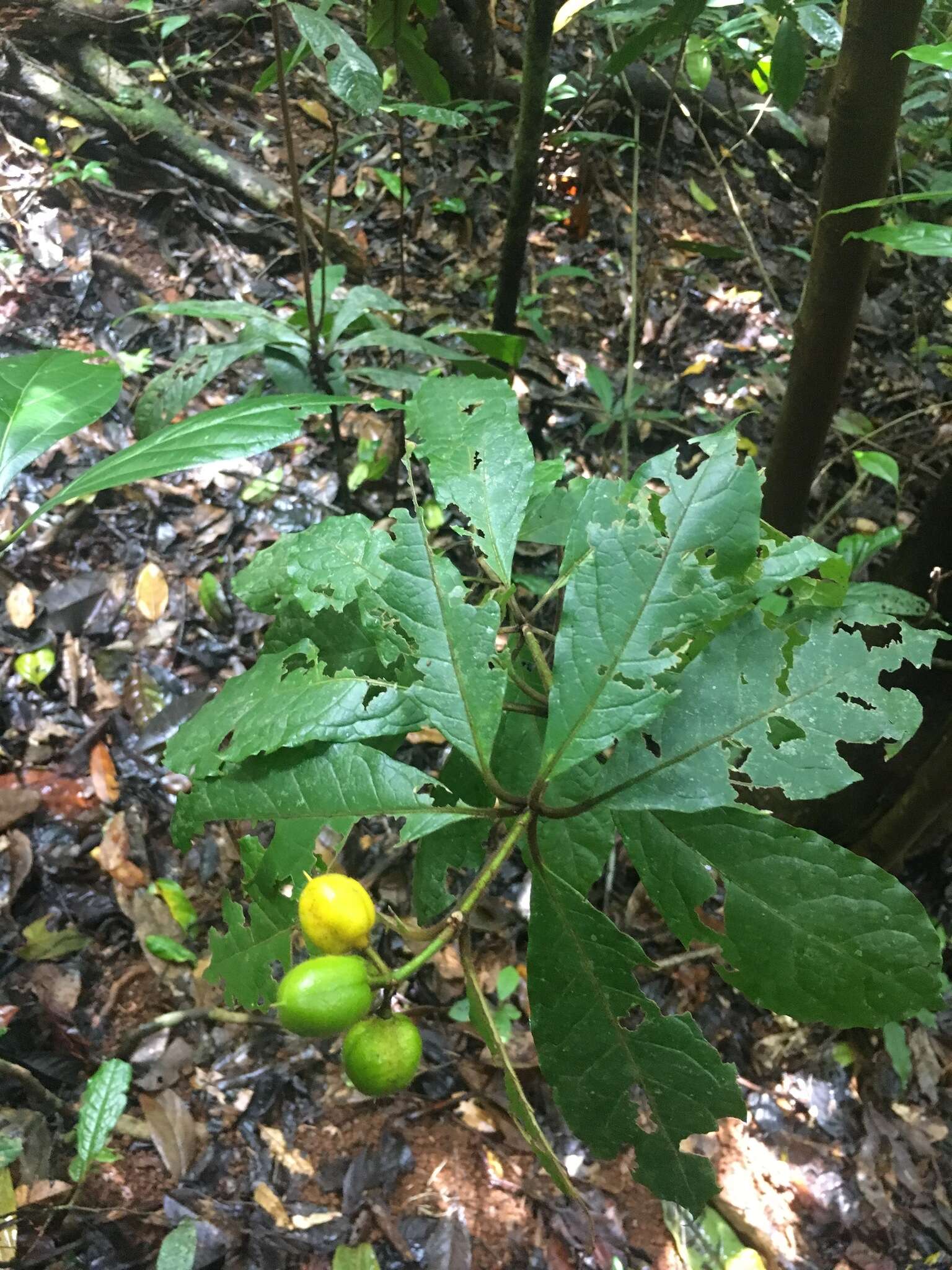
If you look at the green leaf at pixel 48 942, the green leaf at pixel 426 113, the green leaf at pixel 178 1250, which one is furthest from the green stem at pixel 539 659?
the green leaf at pixel 48 942

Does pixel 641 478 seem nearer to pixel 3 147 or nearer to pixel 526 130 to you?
pixel 526 130

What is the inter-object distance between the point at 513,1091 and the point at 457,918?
0.19 metres

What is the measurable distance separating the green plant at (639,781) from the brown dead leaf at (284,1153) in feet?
4.46

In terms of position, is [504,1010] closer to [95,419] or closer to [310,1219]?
[310,1219]

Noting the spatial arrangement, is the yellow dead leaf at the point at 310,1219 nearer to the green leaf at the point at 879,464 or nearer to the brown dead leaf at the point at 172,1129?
the brown dead leaf at the point at 172,1129

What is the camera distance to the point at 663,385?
12.2ft

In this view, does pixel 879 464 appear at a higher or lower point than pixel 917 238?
lower

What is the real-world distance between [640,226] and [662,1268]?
4310mm

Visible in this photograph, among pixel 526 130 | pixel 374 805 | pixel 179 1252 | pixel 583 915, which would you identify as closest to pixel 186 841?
pixel 374 805

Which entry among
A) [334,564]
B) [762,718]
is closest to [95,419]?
[334,564]

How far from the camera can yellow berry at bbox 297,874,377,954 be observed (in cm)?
80

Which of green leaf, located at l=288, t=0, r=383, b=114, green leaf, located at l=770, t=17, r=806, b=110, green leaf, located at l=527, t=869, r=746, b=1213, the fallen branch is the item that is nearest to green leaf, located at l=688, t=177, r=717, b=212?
the fallen branch

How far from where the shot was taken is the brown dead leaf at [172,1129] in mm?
1963

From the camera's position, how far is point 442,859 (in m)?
1.08
